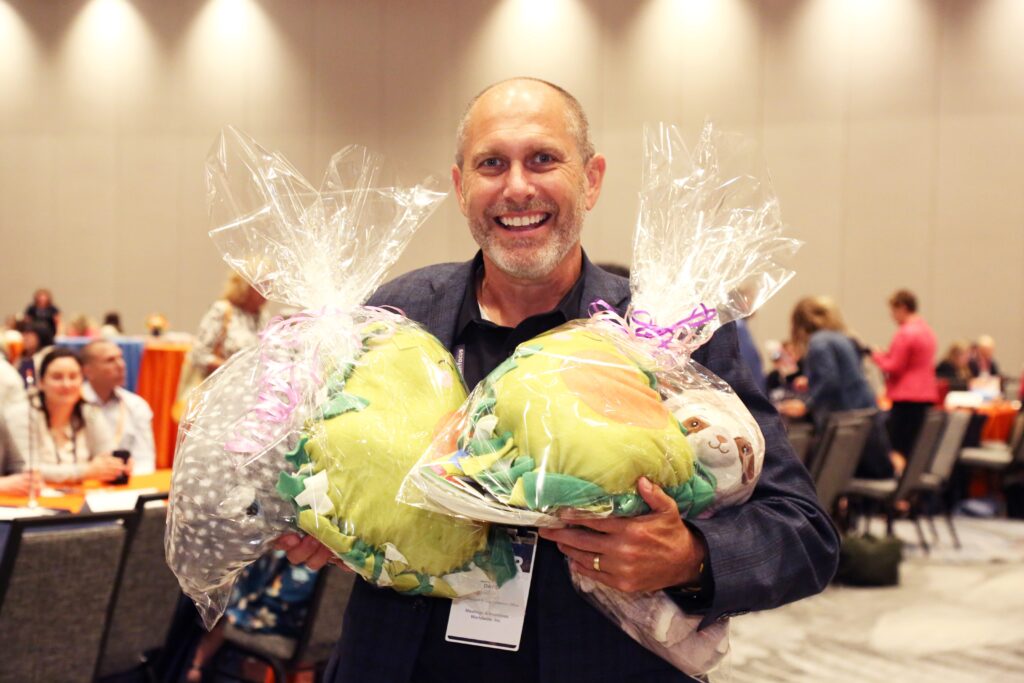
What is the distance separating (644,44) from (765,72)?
1.43 meters

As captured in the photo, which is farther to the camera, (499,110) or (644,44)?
(644,44)

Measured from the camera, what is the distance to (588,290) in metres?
1.56

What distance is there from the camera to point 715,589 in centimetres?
128

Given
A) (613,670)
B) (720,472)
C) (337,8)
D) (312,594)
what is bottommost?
(312,594)

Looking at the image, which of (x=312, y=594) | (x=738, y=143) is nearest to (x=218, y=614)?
(x=738, y=143)

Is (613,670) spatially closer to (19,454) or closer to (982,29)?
(19,454)

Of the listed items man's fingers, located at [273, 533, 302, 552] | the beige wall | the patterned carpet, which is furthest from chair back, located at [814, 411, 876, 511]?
the beige wall

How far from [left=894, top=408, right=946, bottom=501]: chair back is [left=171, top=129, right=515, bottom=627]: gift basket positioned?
224 inches

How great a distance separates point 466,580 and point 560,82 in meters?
12.1

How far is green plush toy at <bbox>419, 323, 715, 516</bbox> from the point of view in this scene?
113cm

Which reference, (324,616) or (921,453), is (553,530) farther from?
(921,453)

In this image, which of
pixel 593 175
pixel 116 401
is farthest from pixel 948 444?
pixel 593 175

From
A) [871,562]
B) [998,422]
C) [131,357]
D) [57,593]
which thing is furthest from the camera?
[998,422]

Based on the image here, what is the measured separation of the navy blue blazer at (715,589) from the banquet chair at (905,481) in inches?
200
